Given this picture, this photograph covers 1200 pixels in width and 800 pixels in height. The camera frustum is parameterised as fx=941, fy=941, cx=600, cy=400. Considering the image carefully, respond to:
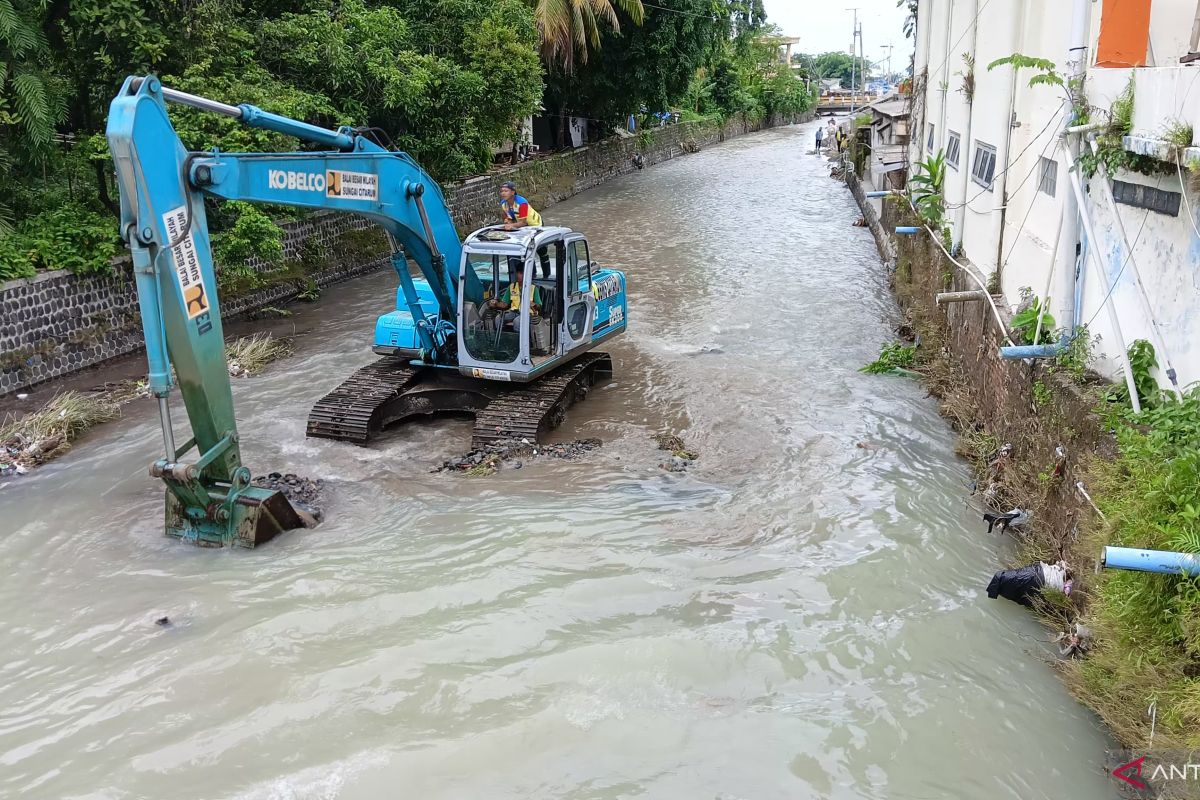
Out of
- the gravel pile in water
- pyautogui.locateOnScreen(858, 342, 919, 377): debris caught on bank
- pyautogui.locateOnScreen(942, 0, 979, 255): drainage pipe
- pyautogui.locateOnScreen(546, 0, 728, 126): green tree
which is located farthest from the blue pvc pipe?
pyautogui.locateOnScreen(546, 0, 728, 126): green tree

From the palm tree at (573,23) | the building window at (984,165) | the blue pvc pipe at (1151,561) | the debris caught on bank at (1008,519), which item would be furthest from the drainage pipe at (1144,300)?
the palm tree at (573,23)

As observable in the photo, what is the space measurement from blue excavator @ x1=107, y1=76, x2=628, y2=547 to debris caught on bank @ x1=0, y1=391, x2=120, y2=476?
1658mm

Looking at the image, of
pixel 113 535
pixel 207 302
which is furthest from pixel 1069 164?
pixel 113 535

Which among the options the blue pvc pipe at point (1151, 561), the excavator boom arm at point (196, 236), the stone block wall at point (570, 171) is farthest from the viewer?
the stone block wall at point (570, 171)

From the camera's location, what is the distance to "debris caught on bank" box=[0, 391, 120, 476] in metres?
9.55

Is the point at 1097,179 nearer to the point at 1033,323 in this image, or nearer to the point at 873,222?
the point at 1033,323

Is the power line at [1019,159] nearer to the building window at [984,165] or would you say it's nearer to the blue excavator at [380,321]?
the building window at [984,165]

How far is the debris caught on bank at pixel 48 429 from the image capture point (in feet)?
31.3

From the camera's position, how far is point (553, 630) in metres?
6.54

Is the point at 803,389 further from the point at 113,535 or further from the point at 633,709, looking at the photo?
the point at 113,535

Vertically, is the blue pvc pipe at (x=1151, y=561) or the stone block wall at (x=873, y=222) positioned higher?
the blue pvc pipe at (x=1151, y=561)

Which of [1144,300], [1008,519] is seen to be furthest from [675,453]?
[1144,300]

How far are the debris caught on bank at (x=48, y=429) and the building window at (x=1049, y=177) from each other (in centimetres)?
995

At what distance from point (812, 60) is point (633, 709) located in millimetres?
107160
